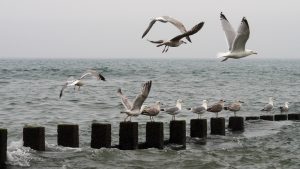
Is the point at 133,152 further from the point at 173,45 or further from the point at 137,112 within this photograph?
the point at 173,45

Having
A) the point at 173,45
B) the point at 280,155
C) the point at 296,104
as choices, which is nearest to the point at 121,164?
the point at 173,45

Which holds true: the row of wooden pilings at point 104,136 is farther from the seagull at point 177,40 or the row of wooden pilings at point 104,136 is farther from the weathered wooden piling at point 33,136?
the seagull at point 177,40

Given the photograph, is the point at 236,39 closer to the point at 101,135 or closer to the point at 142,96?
the point at 142,96

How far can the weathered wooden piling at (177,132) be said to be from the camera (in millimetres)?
13359

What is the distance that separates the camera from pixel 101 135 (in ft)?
39.9

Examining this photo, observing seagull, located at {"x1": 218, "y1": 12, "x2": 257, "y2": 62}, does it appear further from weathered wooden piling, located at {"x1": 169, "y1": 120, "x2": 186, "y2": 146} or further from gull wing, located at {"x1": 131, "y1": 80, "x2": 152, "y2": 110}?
weathered wooden piling, located at {"x1": 169, "y1": 120, "x2": 186, "y2": 146}

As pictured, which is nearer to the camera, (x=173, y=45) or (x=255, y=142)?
(x=173, y=45)

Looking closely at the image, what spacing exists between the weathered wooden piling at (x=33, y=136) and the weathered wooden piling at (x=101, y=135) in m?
1.05

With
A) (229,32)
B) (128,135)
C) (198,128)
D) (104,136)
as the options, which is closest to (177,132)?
(198,128)

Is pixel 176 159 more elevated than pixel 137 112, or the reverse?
pixel 137 112

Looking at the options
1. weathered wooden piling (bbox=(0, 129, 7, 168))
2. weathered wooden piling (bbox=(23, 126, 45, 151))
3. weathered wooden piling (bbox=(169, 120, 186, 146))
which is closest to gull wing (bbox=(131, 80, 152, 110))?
weathered wooden piling (bbox=(169, 120, 186, 146))

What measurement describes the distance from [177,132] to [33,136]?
10.4 ft

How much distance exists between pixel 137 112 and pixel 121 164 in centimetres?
140

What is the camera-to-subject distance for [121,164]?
12.1m
